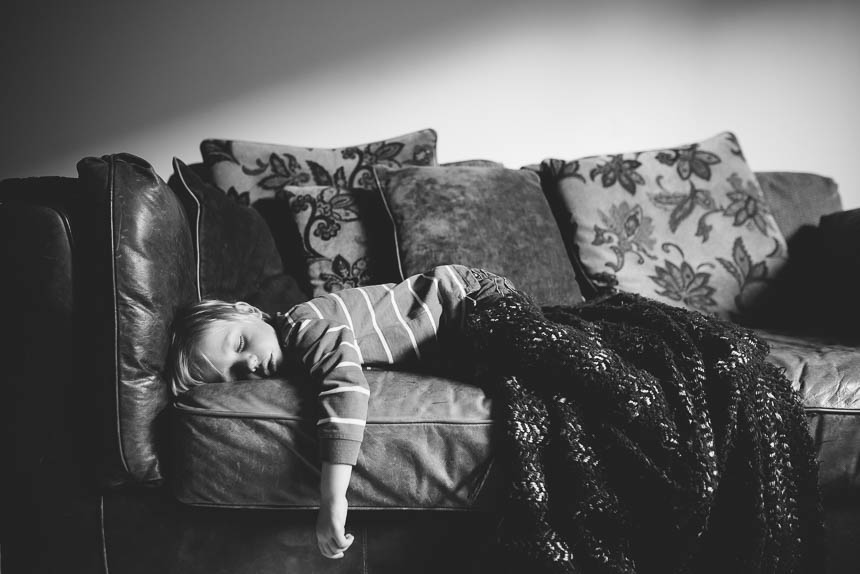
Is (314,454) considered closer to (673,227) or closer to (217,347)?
(217,347)

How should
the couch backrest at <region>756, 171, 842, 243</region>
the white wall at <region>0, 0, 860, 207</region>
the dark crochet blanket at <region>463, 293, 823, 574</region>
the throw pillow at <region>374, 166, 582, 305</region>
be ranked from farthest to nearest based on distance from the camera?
1. the white wall at <region>0, 0, 860, 207</region>
2. the couch backrest at <region>756, 171, 842, 243</region>
3. the throw pillow at <region>374, 166, 582, 305</region>
4. the dark crochet blanket at <region>463, 293, 823, 574</region>

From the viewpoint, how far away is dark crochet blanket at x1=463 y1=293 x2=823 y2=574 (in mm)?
753

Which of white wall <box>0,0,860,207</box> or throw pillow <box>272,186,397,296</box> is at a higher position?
white wall <box>0,0,860,207</box>

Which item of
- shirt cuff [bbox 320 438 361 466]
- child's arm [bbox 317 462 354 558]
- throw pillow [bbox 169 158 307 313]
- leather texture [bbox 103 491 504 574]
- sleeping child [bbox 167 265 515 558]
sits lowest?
leather texture [bbox 103 491 504 574]

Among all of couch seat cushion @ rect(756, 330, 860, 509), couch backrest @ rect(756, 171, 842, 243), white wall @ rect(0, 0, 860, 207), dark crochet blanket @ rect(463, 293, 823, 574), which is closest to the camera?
dark crochet blanket @ rect(463, 293, 823, 574)

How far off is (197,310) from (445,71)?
4.46 feet

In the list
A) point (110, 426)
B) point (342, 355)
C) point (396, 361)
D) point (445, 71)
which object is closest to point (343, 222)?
point (396, 361)

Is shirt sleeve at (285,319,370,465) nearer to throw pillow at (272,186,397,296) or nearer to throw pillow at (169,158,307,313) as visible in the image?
throw pillow at (169,158,307,313)

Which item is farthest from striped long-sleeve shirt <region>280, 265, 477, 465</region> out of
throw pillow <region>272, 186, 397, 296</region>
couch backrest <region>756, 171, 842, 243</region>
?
couch backrest <region>756, 171, 842, 243</region>

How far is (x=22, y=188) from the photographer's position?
90 centimetres

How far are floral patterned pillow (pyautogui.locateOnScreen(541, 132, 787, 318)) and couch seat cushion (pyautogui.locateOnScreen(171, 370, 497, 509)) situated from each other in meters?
0.76

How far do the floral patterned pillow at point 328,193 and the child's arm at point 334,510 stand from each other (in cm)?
65

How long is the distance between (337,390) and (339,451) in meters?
0.09

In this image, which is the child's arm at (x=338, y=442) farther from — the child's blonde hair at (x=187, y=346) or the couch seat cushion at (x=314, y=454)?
the child's blonde hair at (x=187, y=346)
